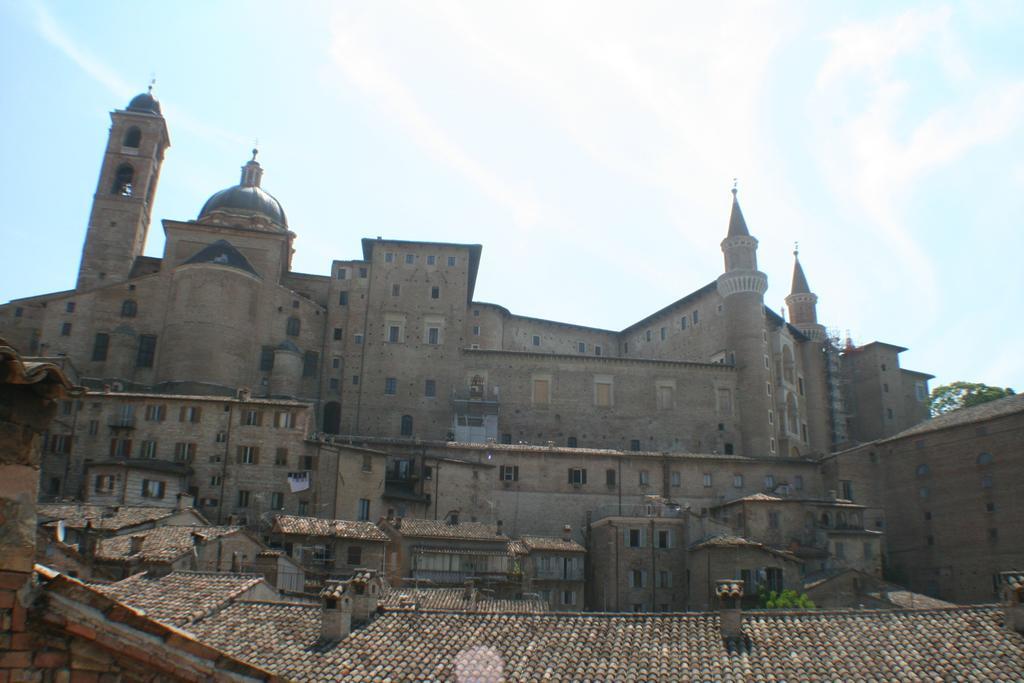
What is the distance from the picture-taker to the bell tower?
64812mm

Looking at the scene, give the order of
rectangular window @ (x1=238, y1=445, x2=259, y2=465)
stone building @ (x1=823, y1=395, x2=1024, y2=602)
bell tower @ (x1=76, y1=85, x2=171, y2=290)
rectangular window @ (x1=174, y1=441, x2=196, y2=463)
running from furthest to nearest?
bell tower @ (x1=76, y1=85, x2=171, y2=290) < stone building @ (x1=823, y1=395, x2=1024, y2=602) < rectangular window @ (x1=238, y1=445, x2=259, y2=465) < rectangular window @ (x1=174, y1=441, x2=196, y2=463)

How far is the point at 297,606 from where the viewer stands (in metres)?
21.0

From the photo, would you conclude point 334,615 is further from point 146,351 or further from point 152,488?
point 146,351

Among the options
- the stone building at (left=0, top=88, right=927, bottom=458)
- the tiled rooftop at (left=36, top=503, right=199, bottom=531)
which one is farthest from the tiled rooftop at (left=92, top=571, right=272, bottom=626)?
the stone building at (left=0, top=88, right=927, bottom=458)

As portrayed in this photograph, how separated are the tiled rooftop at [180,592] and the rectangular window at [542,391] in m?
39.3

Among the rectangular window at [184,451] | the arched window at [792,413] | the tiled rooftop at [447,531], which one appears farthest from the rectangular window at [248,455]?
the arched window at [792,413]

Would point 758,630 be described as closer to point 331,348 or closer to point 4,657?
point 4,657

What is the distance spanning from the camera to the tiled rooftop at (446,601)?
2770 centimetres

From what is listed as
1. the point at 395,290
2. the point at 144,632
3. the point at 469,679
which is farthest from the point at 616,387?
the point at 144,632

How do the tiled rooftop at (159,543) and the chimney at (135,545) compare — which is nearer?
the tiled rooftop at (159,543)

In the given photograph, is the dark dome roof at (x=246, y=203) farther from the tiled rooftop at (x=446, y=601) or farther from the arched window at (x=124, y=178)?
the tiled rooftop at (x=446, y=601)

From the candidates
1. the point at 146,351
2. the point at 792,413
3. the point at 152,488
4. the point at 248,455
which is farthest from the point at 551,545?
the point at 146,351

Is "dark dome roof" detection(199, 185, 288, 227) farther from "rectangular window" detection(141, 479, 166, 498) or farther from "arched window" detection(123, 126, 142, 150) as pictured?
"rectangular window" detection(141, 479, 166, 498)

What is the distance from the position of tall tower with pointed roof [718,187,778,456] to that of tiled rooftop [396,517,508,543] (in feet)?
91.7
